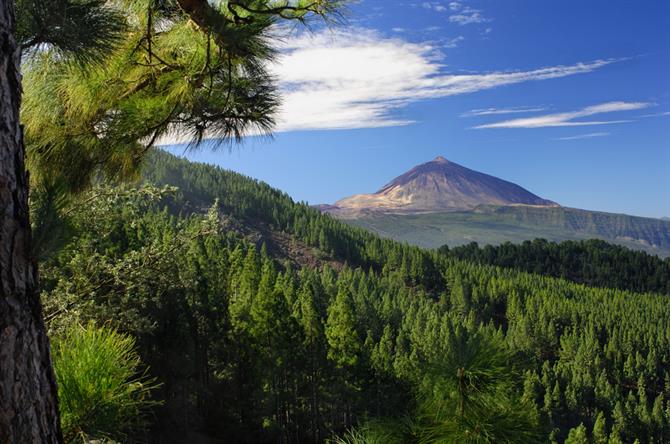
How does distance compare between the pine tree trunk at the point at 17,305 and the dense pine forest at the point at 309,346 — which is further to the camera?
the dense pine forest at the point at 309,346

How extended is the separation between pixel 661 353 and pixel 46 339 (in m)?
90.1

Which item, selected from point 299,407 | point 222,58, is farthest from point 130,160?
point 299,407

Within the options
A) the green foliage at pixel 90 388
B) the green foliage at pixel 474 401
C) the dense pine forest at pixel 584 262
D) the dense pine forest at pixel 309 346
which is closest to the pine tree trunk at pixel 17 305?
the dense pine forest at pixel 309 346

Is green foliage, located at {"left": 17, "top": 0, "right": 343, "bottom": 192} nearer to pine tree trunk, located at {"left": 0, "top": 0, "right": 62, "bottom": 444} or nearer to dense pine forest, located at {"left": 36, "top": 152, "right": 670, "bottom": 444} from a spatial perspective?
dense pine forest, located at {"left": 36, "top": 152, "right": 670, "bottom": 444}

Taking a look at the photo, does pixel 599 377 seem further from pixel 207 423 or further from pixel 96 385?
pixel 96 385

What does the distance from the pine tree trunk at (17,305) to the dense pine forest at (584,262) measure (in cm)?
15087

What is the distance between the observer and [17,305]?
1489 millimetres

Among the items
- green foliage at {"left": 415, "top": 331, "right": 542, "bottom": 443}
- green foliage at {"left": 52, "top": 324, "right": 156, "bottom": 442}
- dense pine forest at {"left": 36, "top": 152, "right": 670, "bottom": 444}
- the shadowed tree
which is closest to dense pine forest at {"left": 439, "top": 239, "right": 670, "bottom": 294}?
dense pine forest at {"left": 36, "top": 152, "right": 670, "bottom": 444}

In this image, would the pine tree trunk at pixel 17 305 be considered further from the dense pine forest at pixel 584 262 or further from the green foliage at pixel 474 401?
the dense pine forest at pixel 584 262

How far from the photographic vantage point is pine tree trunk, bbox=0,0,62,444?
56.9 inches

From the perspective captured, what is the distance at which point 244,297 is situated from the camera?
29.4 metres

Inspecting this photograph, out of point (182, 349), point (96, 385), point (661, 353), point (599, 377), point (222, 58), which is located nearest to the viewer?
point (96, 385)

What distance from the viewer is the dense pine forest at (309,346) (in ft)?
8.51

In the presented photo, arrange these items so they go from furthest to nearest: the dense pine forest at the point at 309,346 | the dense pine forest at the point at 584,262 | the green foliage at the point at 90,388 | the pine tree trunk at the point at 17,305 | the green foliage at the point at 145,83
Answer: the dense pine forest at the point at 584,262 → the green foliage at the point at 145,83 → the dense pine forest at the point at 309,346 → the green foliage at the point at 90,388 → the pine tree trunk at the point at 17,305
